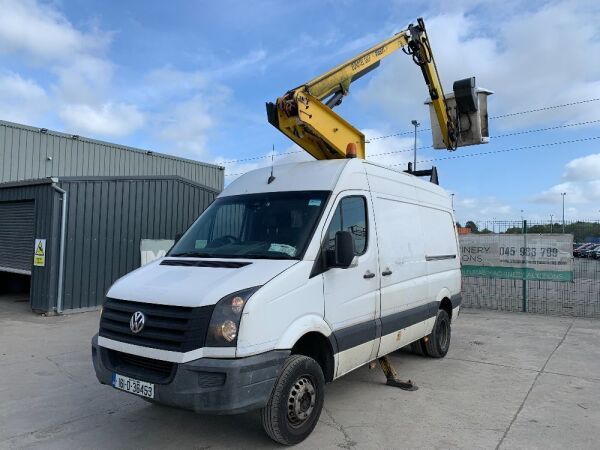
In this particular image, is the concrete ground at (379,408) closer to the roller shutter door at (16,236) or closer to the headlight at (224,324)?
the headlight at (224,324)

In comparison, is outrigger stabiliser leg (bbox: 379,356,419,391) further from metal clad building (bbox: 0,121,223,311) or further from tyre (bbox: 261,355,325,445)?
metal clad building (bbox: 0,121,223,311)

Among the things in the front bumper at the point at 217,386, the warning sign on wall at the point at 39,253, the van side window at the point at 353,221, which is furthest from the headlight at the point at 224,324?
the warning sign on wall at the point at 39,253

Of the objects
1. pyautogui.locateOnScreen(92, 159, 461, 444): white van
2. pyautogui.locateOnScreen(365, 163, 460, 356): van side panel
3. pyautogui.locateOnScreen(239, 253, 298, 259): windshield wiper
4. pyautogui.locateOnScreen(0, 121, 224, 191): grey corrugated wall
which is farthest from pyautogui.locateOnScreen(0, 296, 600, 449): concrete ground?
pyautogui.locateOnScreen(0, 121, 224, 191): grey corrugated wall

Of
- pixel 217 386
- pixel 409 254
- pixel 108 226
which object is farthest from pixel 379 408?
pixel 108 226

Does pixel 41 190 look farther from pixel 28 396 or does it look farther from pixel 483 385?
pixel 483 385

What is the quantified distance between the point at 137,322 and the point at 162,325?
29cm

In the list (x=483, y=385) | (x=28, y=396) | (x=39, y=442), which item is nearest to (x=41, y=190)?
(x=28, y=396)

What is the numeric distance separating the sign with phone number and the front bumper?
1055cm

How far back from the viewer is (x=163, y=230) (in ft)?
47.4

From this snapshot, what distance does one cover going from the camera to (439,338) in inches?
297

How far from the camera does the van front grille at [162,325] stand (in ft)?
12.4

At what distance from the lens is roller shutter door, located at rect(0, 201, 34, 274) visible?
13.1 metres

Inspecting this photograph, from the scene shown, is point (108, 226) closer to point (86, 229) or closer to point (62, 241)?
point (86, 229)

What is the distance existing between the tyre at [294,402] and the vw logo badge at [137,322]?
120 cm
